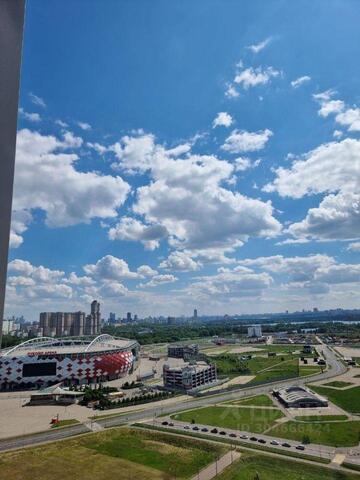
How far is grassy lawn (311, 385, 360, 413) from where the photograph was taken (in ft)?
155

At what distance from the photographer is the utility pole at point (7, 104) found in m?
3.62

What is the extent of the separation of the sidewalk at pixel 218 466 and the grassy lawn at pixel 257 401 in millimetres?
18572

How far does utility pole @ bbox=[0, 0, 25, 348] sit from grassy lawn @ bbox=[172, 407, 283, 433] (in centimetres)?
4049

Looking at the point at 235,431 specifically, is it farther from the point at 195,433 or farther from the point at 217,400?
the point at 217,400

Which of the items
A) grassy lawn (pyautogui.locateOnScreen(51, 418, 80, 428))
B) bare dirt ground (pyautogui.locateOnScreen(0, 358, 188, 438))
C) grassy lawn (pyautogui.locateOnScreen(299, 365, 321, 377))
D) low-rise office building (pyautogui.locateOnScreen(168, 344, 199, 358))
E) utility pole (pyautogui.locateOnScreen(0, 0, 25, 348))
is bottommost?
bare dirt ground (pyautogui.locateOnScreen(0, 358, 188, 438))

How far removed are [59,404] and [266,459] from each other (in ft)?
121

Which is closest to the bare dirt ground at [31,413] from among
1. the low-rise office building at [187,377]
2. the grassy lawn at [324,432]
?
the low-rise office building at [187,377]

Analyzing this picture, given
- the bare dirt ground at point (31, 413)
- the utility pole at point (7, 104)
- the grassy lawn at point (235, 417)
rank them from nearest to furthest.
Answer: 1. the utility pole at point (7, 104)
2. the grassy lawn at point (235, 417)
3. the bare dirt ground at point (31, 413)

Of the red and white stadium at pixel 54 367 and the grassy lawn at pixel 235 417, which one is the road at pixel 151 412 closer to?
the grassy lawn at pixel 235 417

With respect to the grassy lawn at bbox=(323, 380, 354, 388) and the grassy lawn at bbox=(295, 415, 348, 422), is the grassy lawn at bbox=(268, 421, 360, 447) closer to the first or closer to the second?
the grassy lawn at bbox=(295, 415, 348, 422)

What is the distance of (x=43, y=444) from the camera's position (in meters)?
36.4

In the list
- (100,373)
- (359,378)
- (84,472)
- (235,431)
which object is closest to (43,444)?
(84,472)

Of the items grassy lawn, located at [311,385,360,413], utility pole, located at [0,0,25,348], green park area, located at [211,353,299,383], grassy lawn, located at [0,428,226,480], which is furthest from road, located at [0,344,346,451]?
utility pole, located at [0,0,25,348]

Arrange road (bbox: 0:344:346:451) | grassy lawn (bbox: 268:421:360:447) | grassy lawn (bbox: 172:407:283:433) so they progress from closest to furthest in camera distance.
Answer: grassy lawn (bbox: 268:421:360:447)
road (bbox: 0:344:346:451)
grassy lawn (bbox: 172:407:283:433)
